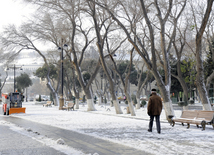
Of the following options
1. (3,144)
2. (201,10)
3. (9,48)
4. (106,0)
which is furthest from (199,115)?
(9,48)

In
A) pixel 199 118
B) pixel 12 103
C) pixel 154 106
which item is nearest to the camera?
pixel 154 106

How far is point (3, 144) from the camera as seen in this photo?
9.47m

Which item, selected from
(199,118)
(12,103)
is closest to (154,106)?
(199,118)

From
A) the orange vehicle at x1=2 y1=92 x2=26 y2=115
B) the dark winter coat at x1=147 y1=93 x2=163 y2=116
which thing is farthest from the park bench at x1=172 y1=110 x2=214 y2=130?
the orange vehicle at x1=2 y1=92 x2=26 y2=115

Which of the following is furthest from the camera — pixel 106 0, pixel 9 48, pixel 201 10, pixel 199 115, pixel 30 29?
pixel 9 48

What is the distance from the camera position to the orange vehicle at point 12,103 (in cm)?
2642

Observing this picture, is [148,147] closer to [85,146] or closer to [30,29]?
[85,146]

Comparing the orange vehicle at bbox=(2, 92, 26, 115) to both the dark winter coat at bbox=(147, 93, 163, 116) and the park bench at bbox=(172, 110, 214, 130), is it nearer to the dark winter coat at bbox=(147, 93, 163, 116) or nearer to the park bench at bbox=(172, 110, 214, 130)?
the park bench at bbox=(172, 110, 214, 130)

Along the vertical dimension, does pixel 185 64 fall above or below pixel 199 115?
above

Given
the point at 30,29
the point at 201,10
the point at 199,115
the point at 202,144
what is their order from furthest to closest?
the point at 30,29 → the point at 201,10 → the point at 199,115 → the point at 202,144

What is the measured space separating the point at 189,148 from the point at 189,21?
16741mm

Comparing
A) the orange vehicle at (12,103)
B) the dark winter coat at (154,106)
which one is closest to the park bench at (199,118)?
the dark winter coat at (154,106)

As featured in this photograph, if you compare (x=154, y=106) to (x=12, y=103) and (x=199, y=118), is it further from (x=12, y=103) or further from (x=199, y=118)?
(x=12, y=103)

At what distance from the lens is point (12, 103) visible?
88.9ft
